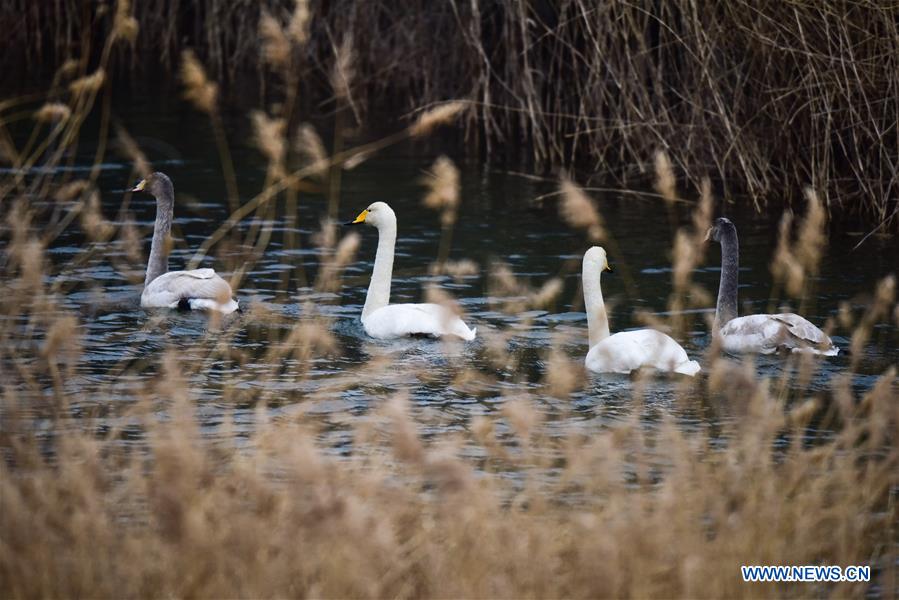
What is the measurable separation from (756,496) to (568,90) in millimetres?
11340

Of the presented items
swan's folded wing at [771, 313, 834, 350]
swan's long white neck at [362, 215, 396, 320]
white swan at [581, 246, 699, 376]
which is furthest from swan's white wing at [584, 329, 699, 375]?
swan's long white neck at [362, 215, 396, 320]

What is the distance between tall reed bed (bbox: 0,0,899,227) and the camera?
41.1ft

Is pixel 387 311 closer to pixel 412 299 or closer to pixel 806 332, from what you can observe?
pixel 412 299

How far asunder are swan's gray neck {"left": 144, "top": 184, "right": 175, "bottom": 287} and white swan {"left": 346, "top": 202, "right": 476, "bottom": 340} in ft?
5.19

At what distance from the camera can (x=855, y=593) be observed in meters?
5.15

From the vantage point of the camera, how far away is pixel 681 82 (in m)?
14.2

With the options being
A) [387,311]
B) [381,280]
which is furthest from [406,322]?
[381,280]

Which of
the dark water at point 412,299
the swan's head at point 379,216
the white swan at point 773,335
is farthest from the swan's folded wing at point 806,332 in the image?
the swan's head at point 379,216

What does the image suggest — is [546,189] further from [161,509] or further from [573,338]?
[161,509]

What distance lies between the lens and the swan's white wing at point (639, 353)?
8.47m

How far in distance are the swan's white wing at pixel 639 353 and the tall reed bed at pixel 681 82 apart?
225cm

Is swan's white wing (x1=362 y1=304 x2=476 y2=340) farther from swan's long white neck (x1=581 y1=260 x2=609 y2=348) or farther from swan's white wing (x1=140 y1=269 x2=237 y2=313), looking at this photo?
swan's white wing (x1=140 y1=269 x2=237 y2=313)

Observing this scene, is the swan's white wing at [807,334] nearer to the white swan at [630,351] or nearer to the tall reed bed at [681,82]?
the white swan at [630,351]

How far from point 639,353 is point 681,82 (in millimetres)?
6259
